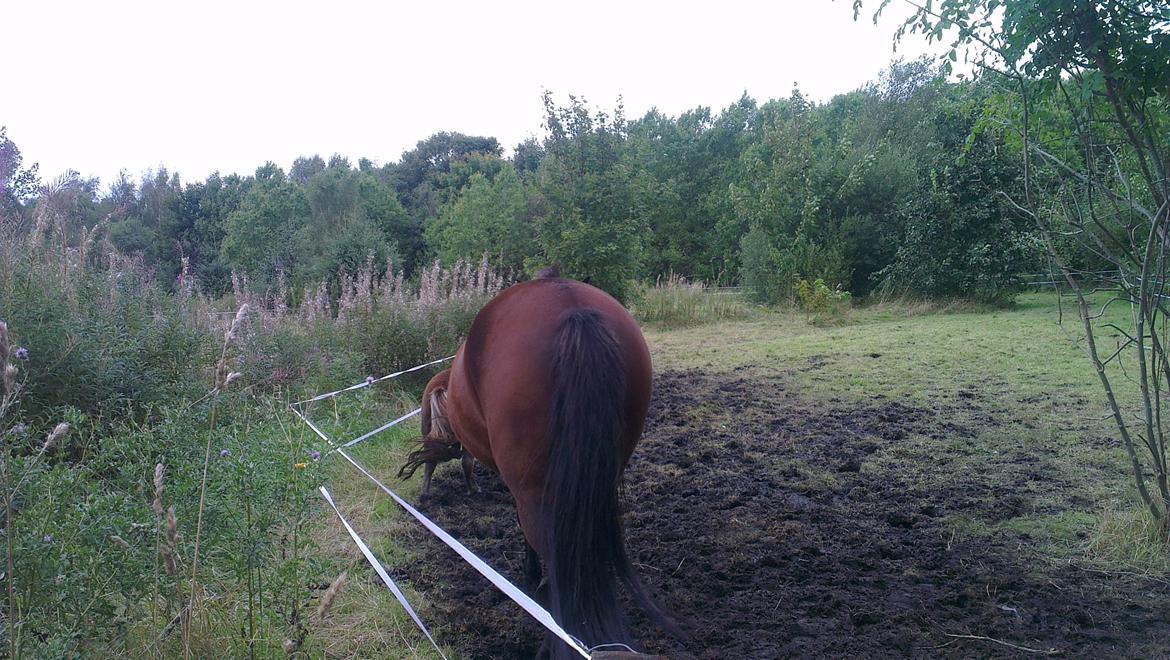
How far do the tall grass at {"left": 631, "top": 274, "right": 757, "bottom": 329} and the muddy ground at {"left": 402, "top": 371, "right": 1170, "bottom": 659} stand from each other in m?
9.44

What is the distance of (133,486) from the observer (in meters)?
2.69

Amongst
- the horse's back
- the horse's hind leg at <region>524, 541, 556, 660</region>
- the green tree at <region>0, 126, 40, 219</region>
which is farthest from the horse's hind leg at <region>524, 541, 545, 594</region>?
the green tree at <region>0, 126, 40, 219</region>

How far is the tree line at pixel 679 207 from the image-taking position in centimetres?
1161

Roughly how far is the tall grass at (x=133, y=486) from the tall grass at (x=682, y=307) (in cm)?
1102

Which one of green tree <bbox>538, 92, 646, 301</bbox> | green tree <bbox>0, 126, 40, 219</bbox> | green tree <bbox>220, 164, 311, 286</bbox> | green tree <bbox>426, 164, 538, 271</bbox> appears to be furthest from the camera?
green tree <bbox>220, 164, 311, 286</bbox>

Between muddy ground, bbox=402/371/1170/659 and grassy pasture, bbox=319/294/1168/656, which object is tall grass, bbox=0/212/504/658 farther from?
muddy ground, bbox=402/371/1170/659

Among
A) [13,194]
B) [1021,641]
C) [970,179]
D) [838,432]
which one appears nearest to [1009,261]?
[970,179]

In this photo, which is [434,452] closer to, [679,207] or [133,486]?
[133,486]

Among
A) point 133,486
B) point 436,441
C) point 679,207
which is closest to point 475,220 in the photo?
point 679,207

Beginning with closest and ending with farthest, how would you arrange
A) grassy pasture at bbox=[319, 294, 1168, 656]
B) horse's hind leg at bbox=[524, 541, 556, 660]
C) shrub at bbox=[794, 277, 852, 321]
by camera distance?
horse's hind leg at bbox=[524, 541, 556, 660]
grassy pasture at bbox=[319, 294, 1168, 656]
shrub at bbox=[794, 277, 852, 321]

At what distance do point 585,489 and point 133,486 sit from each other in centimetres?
174

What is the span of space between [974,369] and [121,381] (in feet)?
30.1

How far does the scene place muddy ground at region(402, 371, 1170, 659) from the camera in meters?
3.05

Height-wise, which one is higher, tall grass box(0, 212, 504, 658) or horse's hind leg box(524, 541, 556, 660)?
tall grass box(0, 212, 504, 658)
